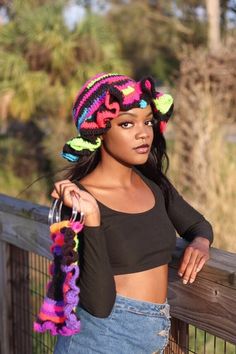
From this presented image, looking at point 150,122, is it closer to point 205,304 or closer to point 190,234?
point 190,234

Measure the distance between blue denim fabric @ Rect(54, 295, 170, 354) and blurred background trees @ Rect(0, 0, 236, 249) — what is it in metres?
1.51

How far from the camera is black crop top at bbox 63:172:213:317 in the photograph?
1.61 meters

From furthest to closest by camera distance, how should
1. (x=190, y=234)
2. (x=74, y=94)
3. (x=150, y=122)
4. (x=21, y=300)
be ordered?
(x=74, y=94)
(x=21, y=300)
(x=190, y=234)
(x=150, y=122)

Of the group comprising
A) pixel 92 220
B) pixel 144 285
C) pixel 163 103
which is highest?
pixel 163 103

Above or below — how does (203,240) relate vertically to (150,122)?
below

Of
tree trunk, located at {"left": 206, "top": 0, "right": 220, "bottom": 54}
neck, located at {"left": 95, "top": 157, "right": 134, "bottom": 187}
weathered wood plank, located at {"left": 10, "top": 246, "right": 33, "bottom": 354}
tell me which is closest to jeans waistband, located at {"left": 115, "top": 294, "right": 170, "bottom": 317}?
neck, located at {"left": 95, "top": 157, "right": 134, "bottom": 187}

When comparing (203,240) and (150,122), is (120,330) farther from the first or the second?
(150,122)

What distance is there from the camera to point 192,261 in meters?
1.79

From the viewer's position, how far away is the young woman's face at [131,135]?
1784mm

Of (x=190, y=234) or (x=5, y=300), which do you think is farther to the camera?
(x=5, y=300)

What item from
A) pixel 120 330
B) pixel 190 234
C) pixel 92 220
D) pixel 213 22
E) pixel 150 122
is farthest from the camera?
pixel 213 22

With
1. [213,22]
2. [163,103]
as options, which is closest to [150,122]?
[163,103]

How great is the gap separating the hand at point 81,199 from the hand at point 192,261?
0.34 meters

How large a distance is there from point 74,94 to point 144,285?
790 centimetres
